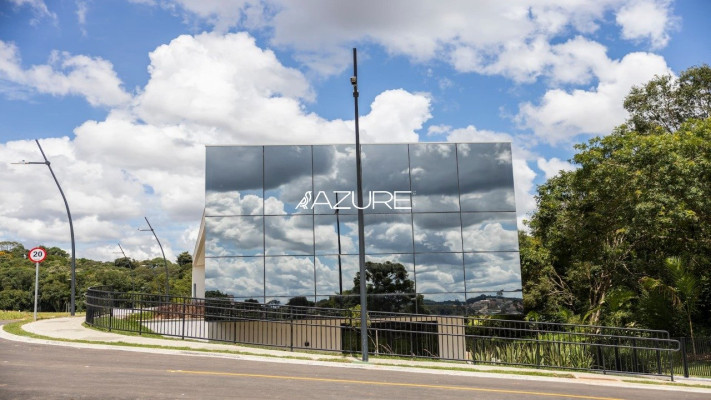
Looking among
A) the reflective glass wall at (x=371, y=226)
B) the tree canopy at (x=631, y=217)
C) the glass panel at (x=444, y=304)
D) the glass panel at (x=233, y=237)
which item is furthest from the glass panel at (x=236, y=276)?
the tree canopy at (x=631, y=217)

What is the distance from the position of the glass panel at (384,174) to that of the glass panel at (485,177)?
2.17 metres

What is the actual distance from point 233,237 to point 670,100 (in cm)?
2743

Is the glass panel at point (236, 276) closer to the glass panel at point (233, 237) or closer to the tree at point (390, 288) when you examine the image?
the glass panel at point (233, 237)

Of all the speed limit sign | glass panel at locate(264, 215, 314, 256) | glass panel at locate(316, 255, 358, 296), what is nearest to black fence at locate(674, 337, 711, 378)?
glass panel at locate(316, 255, 358, 296)

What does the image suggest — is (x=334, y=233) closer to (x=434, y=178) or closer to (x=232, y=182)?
(x=232, y=182)

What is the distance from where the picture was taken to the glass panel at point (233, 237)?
2075cm

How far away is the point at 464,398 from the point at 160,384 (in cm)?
521

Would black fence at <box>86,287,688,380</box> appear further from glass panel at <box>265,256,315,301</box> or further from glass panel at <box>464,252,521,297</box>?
glass panel at <box>464,252,521,297</box>

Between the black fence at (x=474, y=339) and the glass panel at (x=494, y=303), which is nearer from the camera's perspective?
the black fence at (x=474, y=339)

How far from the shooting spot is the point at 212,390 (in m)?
9.63

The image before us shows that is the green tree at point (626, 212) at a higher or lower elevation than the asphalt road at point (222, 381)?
higher

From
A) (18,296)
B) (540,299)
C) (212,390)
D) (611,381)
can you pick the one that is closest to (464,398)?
(212,390)

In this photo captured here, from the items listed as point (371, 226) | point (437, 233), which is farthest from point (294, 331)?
point (437, 233)

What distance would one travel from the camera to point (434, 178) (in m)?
21.9
